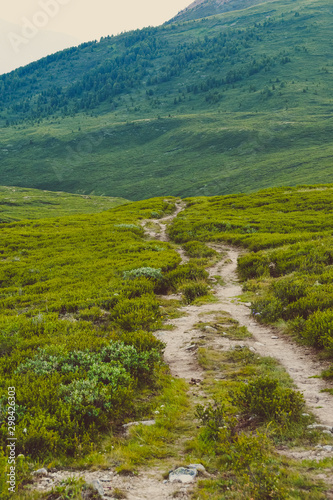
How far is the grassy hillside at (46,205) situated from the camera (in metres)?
124

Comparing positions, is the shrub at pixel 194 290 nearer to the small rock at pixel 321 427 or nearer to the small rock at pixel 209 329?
the small rock at pixel 209 329

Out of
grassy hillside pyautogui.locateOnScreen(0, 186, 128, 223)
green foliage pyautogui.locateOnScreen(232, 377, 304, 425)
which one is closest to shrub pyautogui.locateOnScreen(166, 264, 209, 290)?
green foliage pyautogui.locateOnScreen(232, 377, 304, 425)

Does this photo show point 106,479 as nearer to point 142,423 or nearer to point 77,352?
point 142,423

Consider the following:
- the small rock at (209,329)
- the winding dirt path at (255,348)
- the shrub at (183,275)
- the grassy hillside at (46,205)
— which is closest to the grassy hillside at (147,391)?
the shrub at (183,275)

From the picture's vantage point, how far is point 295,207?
1844 inches

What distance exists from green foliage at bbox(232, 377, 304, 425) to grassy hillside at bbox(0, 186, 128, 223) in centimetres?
11683

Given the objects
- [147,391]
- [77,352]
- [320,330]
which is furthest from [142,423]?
[320,330]

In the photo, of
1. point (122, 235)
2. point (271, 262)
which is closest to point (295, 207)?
point (122, 235)

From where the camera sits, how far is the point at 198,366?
876 cm

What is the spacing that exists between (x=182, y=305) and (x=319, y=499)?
10846 mm

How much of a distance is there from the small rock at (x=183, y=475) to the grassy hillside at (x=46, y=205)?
4631 inches

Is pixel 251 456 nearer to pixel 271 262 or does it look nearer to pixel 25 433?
pixel 25 433

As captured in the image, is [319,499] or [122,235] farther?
[122,235]

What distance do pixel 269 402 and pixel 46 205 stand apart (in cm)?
15211
